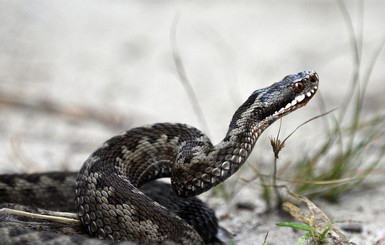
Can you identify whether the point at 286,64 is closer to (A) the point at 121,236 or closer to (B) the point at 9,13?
(B) the point at 9,13

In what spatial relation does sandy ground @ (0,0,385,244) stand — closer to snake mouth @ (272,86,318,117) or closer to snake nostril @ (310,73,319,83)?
snake mouth @ (272,86,318,117)

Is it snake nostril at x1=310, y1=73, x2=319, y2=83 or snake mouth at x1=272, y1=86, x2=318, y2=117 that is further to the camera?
snake nostril at x1=310, y1=73, x2=319, y2=83

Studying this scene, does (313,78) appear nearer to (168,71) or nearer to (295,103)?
(295,103)

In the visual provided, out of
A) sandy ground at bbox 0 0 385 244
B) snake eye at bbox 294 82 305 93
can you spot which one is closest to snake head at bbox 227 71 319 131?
snake eye at bbox 294 82 305 93

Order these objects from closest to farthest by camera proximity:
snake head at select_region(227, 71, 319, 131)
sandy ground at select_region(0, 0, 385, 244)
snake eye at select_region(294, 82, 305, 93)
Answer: snake head at select_region(227, 71, 319, 131) → snake eye at select_region(294, 82, 305, 93) → sandy ground at select_region(0, 0, 385, 244)

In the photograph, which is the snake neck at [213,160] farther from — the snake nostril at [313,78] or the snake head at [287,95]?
the snake nostril at [313,78]

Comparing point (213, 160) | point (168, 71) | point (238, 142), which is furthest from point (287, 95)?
point (168, 71)

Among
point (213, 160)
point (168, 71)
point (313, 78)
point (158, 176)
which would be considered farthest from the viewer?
point (168, 71)
